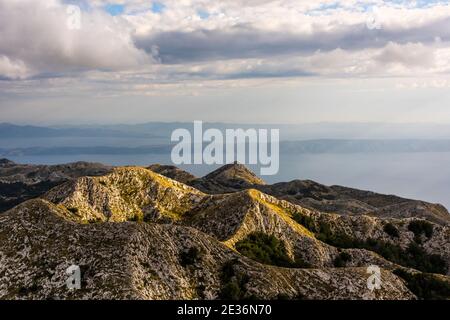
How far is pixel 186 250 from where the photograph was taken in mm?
63344

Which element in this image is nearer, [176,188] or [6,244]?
[6,244]

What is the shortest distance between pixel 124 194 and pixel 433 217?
116m

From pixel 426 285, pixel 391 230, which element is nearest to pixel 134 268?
pixel 426 285

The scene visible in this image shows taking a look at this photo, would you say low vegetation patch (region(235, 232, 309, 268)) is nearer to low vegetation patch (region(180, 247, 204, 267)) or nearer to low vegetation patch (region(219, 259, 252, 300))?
low vegetation patch (region(219, 259, 252, 300))

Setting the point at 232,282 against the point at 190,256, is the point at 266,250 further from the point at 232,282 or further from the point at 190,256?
the point at 232,282

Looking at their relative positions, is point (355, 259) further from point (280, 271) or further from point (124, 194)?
point (124, 194)

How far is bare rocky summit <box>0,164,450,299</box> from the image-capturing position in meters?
54.1

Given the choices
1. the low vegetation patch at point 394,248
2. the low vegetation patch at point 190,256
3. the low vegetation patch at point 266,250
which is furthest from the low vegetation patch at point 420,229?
the low vegetation patch at point 190,256

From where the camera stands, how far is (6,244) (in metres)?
60.1

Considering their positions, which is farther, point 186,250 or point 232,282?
point 186,250

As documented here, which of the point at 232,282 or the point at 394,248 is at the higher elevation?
the point at 232,282

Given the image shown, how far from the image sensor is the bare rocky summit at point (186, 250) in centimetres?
5409
